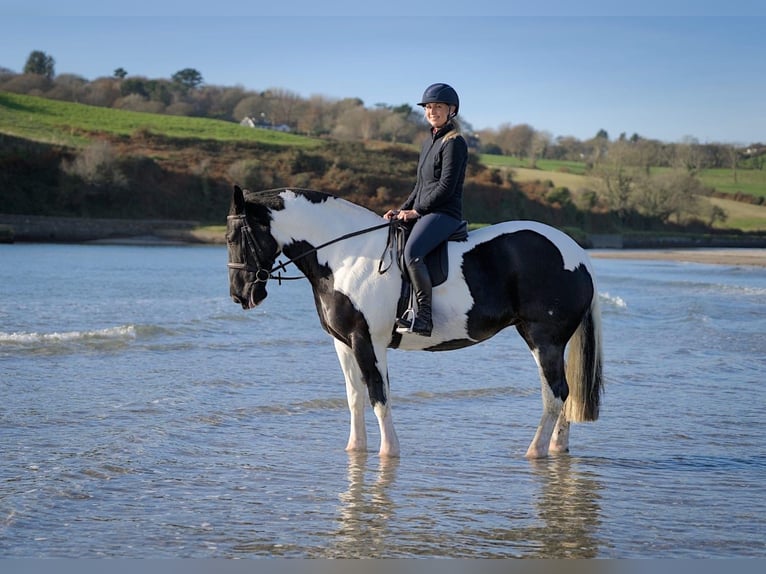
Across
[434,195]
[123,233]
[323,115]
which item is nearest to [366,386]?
[434,195]

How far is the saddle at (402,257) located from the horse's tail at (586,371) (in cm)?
134

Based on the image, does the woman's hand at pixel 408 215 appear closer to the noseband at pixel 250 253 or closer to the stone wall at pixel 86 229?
the noseband at pixel 250 253

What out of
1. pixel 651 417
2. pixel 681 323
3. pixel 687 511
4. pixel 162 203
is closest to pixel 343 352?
pixel 687 511

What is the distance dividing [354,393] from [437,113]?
7.56 feet

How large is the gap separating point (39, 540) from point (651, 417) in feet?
20.5

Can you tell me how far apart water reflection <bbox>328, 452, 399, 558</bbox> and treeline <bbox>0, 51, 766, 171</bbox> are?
286 feet

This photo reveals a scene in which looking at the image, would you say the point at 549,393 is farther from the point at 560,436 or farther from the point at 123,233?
the point at 123,233

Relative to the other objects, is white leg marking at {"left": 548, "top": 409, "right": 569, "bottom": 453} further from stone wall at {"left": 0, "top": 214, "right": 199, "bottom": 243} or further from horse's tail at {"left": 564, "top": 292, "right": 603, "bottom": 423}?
stone wall at {"left": 0, "top": 214, "right": 199, "bottom": 243}

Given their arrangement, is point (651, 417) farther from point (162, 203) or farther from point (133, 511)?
point (162, 203)

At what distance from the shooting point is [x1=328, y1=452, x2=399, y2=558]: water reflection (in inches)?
196

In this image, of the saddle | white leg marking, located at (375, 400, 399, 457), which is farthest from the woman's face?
white leg marking, located at (375, 400, 399, 457)

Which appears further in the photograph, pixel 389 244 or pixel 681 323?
pixel 681 323

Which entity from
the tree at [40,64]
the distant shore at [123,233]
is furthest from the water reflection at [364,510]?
the tree at [40,64]

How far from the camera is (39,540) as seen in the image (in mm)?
5039
